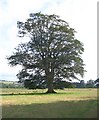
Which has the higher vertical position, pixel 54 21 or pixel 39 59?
pixel 54 21

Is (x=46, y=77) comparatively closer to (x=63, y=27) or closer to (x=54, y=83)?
(x=54, y=83)

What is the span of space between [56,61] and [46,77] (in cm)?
317

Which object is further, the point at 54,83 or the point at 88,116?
the point at 54,83

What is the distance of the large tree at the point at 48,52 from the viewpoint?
5628 cm

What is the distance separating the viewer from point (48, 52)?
5666 cm

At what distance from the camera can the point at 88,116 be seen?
15.3 meters

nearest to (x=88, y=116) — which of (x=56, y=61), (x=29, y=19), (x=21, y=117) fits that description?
(x=21, y=117)

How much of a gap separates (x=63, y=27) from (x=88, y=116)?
4313 centimetres

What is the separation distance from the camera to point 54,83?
57062 millimetres

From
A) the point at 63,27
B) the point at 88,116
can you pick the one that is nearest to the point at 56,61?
the point at 63,27

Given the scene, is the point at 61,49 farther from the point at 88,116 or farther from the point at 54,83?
the point at 88,116

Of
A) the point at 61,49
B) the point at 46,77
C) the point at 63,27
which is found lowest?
the point at 46,77

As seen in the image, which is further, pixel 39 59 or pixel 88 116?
pixel 39 59

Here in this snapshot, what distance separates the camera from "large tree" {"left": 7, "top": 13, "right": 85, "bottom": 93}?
185 feet
